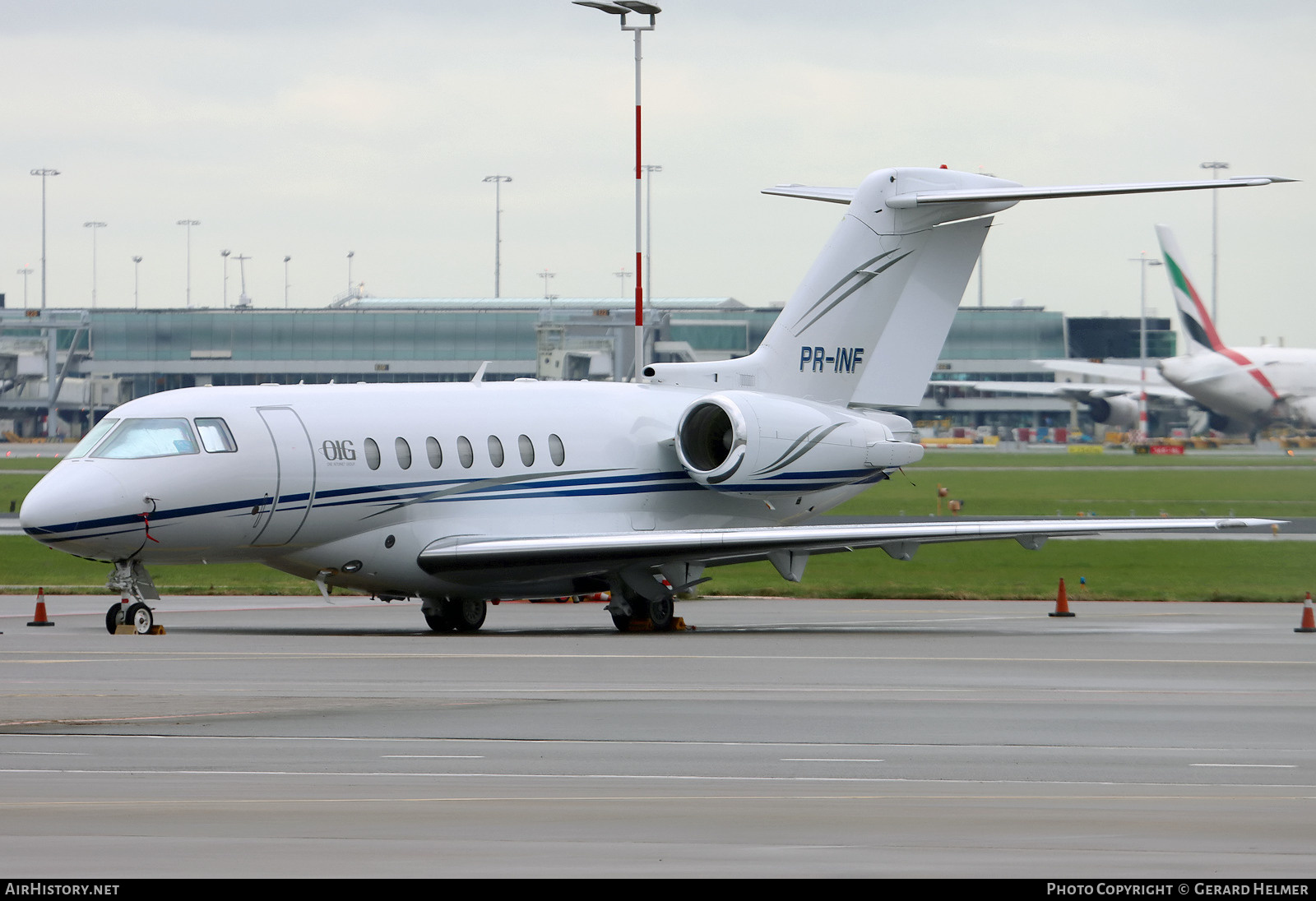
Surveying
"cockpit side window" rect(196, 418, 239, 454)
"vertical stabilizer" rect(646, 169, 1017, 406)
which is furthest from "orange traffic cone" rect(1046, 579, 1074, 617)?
"cockpit side window" rect(196, 418, 239, 454)

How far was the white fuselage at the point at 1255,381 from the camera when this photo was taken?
94.6 metres

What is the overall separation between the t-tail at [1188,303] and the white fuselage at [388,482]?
7364 cm

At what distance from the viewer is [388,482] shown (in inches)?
961

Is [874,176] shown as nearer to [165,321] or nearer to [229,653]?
[229,653]

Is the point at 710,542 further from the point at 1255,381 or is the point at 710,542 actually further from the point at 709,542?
the point at 1255,381

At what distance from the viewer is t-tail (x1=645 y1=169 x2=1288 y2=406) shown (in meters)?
28.8

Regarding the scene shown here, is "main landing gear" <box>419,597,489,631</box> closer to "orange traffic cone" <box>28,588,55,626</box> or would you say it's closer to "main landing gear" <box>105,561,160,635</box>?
"main landing gear" <box>105,561,160,635</box>

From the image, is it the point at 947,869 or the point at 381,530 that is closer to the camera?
the point at 947,869

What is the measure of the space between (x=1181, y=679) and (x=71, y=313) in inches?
4896

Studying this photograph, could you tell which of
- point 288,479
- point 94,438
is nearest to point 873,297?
point 288,479

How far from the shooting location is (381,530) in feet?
79.8

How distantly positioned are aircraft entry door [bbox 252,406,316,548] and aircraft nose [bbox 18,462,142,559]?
1.71m

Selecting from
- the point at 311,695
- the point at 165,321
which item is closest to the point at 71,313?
the point at 165,321

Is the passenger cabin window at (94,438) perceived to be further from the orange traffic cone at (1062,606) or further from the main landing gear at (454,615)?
the orange traffic cone at (1062,606)
